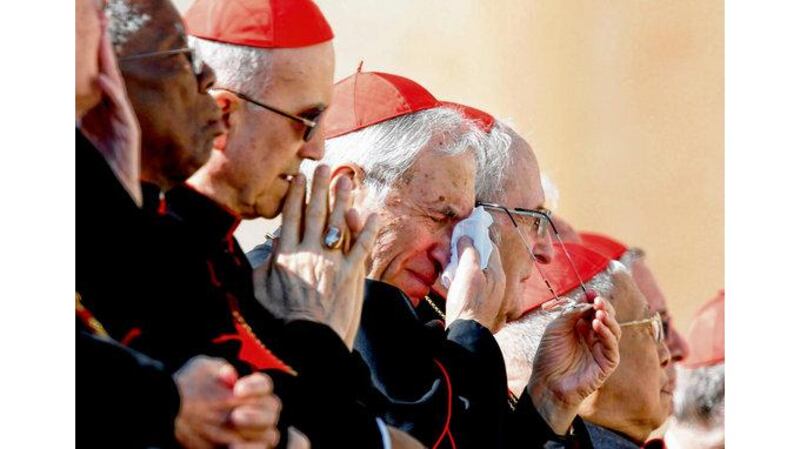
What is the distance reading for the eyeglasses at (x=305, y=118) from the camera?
3723 millimetres

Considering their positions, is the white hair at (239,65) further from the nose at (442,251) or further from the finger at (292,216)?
the nose at (442,251)

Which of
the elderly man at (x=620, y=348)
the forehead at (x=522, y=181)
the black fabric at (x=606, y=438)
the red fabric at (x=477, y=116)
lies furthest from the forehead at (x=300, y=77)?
the black fabric at (x=606, y=438)

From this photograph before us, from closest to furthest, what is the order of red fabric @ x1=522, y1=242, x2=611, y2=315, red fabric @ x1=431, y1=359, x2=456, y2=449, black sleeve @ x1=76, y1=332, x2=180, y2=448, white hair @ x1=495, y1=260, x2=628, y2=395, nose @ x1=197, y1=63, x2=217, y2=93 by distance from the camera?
1. black sleeve @ x1=76, y1=332, x2=180, y2=448
2. nose @ x1=197, y1=63, x2=217, y2=93
3. red fabric @ x1=431, y1=359, x2=456, y2=449
4. white hair @ x1=495, y1=260, x2=628, y2=395
5. red fabric @ x1=522, y1=242, x2=611, y2=315

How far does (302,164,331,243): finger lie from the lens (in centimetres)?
363

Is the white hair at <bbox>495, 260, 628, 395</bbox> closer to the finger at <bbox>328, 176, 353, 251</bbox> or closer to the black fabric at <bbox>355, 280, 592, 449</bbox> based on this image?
the black fabric at <bbox>355, 280, 592, 449</bbox>

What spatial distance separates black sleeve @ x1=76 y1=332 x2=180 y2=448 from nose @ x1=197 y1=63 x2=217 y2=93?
67cm

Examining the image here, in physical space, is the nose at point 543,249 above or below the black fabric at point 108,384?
below

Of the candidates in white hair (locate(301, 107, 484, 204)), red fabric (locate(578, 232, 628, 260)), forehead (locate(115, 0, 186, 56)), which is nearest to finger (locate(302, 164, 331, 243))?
forehead (locate(115, 0, 186, 56))

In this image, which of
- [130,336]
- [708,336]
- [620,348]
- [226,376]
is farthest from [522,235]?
[226,376]

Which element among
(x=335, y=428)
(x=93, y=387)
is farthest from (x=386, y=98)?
(x=93, y=387)

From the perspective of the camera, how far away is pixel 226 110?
12.2ft
